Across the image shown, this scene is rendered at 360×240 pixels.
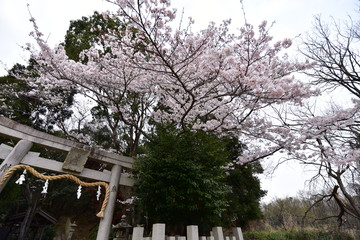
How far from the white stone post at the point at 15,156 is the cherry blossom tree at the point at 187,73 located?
220 centimetres

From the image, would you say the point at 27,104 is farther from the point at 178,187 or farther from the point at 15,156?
the point at 178,187

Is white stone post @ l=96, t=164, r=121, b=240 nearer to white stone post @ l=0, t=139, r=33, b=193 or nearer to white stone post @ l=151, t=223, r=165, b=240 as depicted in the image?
white stone post @ l=151, t=223, r=165, b=240

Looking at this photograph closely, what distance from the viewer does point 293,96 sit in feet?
13.8

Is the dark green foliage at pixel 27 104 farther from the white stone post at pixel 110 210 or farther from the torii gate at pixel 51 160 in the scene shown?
the white stone post at pixel 110 210

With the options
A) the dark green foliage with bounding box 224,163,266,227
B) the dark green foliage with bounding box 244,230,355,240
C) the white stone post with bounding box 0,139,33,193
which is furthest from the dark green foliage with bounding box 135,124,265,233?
the dark green foliage with bounding box 244,230,355,240

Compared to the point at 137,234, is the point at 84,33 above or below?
above

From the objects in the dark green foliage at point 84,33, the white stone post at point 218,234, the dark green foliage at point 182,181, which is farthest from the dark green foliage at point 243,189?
the dark green foliage at point 84,33

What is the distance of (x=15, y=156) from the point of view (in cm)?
271

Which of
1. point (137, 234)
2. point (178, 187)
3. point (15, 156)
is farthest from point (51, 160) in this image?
point (178, 187)

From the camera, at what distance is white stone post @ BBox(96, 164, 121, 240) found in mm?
2878

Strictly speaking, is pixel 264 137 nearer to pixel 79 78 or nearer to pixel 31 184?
pixel 79 78

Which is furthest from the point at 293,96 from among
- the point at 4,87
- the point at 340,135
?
the point at 4,87

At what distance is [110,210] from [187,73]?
120 inches

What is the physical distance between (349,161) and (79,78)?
23.8 feet
